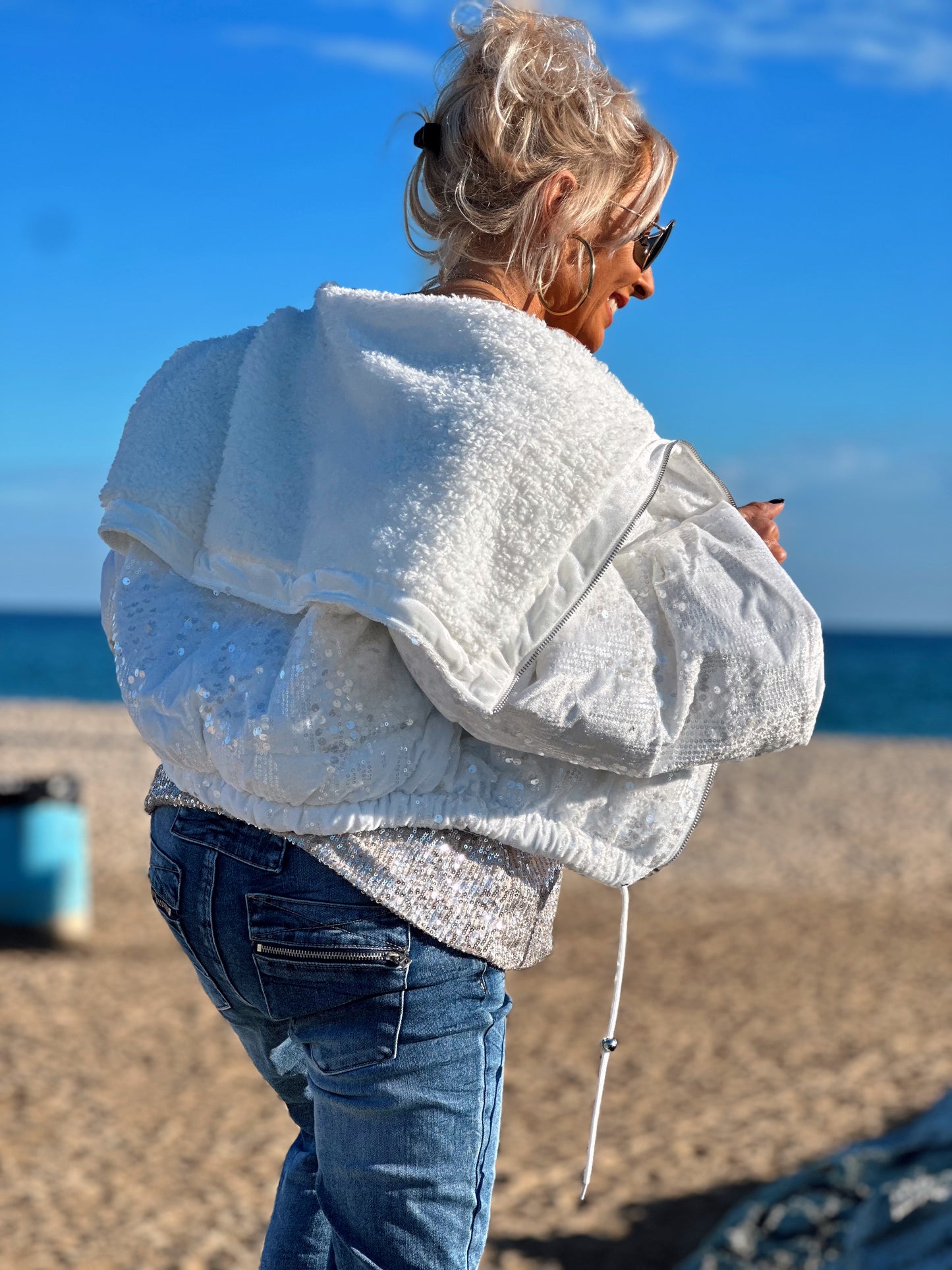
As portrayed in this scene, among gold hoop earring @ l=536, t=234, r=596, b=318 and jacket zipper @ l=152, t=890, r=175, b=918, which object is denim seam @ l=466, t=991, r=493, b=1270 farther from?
gold hoop earring @ l=536, t=234, r=596, b=318

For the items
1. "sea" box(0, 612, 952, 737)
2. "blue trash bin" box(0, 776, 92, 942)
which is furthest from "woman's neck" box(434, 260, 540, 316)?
"sea" box(0, 612, 952, 737)

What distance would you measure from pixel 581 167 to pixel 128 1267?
12.5 feet

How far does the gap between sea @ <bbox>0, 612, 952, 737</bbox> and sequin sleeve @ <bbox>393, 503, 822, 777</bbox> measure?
74.7ft

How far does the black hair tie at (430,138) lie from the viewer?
4.79ft

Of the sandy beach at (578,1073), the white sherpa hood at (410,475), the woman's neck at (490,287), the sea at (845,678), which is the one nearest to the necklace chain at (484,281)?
the woman's neck at (490,287)

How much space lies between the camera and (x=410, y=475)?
4.06 ft

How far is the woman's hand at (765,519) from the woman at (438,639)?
0.16 ft

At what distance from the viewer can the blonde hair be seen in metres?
1.40

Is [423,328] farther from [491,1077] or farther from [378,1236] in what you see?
[378,1236]

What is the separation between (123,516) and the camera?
140cm

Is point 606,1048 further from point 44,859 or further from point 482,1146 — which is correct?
Answer: point 44,859

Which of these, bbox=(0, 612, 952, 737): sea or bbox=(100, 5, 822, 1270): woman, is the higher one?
bbox=(0, 612, 952, 737): sea

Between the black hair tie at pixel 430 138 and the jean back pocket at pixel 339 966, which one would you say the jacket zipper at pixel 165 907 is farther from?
the black hair tie at pixel 430 138

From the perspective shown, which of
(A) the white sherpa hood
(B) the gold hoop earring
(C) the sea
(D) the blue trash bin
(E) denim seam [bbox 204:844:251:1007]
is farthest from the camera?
(C) the sea
